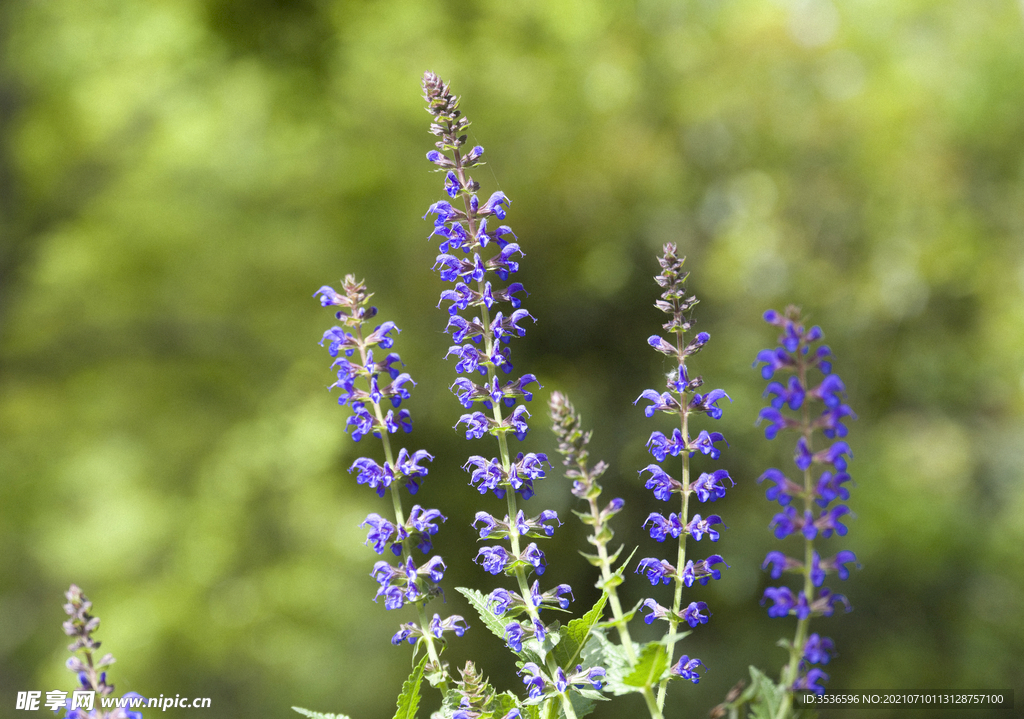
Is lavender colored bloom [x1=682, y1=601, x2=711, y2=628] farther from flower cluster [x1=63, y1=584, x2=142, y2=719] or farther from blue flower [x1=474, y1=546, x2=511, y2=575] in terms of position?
flower cluster [x1=63, y1=584, x2=142, y2=719]

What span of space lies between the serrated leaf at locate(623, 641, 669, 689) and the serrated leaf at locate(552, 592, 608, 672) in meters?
0.05

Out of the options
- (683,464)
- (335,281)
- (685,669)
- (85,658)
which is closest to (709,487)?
(683,464)

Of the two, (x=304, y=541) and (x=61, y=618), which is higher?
(x=304, y=541)

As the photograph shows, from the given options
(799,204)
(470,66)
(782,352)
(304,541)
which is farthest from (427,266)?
(782,352)

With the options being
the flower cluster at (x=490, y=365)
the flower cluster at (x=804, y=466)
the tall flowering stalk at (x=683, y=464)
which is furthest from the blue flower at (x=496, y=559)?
the flower cluster at (x=804, y=466)

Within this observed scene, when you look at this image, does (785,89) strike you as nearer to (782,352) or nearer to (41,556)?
(782,352)

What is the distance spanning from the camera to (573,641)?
61 cm

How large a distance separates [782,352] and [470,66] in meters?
2.35

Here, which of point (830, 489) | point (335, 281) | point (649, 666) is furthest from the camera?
point (335, 281)

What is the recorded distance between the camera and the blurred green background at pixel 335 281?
8.70 feet

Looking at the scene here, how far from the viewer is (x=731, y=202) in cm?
299

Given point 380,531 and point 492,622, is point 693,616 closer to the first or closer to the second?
point 492,622

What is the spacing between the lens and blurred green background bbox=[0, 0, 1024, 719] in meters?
2.65

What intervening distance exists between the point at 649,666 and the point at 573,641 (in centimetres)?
8
